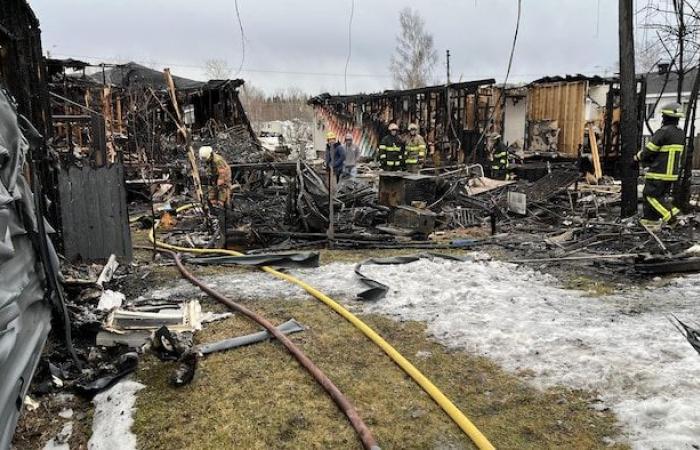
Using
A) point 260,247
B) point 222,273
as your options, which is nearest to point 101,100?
point 260,247

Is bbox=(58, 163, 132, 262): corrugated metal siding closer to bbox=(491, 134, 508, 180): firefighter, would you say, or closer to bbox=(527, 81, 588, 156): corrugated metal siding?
bbox=(491, 134, 508, 180): firefighter

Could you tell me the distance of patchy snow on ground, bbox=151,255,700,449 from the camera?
3.57m

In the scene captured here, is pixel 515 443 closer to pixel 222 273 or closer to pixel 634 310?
pixel 634 310

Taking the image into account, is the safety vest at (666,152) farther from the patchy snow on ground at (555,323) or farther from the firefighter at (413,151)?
the firefighter at (413,151)

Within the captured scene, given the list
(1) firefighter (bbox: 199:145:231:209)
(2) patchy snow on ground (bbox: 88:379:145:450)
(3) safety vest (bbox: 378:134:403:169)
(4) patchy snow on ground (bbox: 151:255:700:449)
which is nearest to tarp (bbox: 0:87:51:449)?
(2) patchy snow on ground (bbox: 88:379:145:450)

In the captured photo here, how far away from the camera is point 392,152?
1452cm

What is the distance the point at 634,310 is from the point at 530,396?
92.1 inches

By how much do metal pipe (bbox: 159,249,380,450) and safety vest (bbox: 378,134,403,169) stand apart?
870 centimetres

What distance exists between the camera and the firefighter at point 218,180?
9484mm

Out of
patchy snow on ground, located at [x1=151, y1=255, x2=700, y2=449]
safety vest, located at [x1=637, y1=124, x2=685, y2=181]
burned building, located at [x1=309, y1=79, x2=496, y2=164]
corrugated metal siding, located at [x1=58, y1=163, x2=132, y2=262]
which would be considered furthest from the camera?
burned building, located at [x1=309, y1=79, x2=496, y2=164]

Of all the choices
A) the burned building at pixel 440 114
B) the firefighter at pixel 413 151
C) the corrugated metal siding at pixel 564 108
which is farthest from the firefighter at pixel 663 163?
Result: the corrugated metal siding at pixel 564 108

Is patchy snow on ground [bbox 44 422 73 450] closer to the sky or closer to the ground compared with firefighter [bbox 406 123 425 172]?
closer to the ground

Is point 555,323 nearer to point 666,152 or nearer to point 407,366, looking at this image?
point 407,366

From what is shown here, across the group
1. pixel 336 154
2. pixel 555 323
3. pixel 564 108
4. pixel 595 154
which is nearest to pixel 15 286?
pixel 555 323
